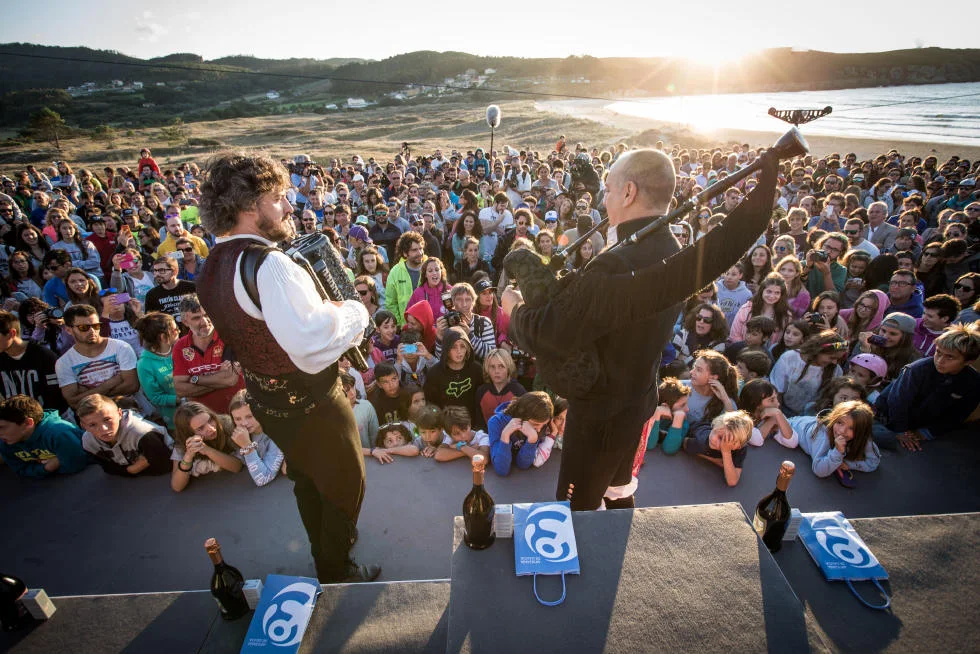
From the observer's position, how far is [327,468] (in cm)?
184

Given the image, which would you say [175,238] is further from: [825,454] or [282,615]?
[825,454]

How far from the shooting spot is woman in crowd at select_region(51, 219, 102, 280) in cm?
622

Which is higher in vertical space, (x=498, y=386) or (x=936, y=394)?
(x=936, y=394)

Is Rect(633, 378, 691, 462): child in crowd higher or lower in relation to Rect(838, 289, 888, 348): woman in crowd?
lower

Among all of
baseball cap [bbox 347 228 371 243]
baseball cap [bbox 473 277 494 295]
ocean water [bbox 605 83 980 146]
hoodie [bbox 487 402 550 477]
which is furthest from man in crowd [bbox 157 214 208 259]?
ocean water [bbox 605 83 980 146]

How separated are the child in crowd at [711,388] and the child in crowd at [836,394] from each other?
0.65m

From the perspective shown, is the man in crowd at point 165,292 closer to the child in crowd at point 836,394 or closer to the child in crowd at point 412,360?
the child in crowd at point 412,360

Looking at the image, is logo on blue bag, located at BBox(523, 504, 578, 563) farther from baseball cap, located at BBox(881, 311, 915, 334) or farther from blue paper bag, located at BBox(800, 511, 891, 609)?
baseball cap, located at BBox(881, 311, 915, 334)

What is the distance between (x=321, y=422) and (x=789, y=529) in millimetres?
1692

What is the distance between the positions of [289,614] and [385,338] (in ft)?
10.5

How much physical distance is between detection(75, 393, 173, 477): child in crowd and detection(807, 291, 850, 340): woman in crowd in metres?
5.48

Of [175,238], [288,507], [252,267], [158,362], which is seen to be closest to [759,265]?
[288,507]

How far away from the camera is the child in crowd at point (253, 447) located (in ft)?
9.48

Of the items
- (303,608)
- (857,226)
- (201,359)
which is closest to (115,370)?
(201,359)
